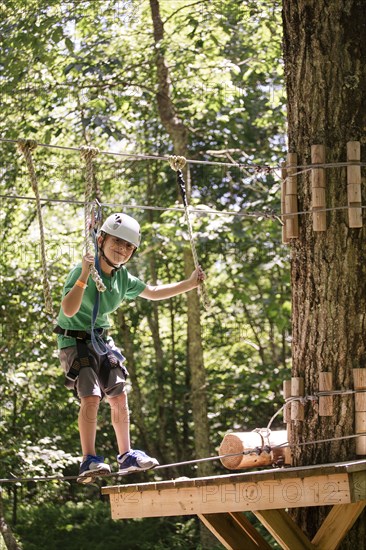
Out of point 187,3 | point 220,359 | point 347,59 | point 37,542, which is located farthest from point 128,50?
point 347,59

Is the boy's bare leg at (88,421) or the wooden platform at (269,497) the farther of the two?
the boy's bare leg at (88,421)

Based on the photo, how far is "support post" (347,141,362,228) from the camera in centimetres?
418

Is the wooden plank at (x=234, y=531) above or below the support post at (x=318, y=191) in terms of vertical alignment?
below

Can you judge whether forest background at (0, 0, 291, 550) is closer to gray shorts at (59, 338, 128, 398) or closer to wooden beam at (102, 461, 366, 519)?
gray shorts at (59, 338, 128, 398)

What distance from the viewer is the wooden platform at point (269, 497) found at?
12.5 feet

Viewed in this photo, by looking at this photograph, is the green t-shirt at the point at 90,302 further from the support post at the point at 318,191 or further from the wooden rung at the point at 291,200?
the support post at the point at 318,191

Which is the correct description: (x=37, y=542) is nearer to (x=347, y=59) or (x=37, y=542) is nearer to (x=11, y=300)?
(x=11, y=300)

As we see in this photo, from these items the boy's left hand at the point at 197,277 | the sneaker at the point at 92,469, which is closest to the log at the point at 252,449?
the sneaker at the point at 92,469

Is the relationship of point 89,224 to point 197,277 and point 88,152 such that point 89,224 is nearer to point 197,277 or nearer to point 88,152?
point 88,152

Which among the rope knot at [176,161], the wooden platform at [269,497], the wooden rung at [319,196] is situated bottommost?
the wooden platform at [269,497]

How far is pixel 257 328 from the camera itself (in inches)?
496

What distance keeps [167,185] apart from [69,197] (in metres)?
1.12

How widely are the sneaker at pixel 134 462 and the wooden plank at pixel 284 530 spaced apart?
617 mm

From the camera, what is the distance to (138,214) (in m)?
11.1
